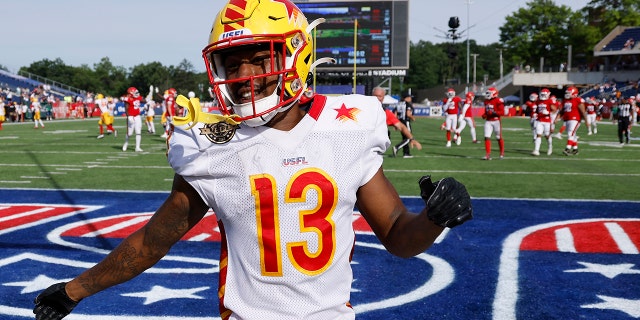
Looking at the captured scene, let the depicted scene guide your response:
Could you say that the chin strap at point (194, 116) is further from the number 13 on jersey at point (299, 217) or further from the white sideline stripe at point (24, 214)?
the white sideline stripe at point (24, 214)

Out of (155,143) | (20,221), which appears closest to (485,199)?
(20,221)

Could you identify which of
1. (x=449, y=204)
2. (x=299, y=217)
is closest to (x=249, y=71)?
(x=299, y=217)

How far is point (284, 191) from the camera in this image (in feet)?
7.41

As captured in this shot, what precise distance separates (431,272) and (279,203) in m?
3.86

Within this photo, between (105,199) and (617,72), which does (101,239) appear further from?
(617,72)

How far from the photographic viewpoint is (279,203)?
7.43ft

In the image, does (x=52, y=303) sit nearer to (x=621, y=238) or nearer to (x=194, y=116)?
(x=194, y=116)

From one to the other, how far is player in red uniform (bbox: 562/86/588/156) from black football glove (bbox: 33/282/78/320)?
54.9 feet

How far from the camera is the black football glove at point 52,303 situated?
8.14 ft

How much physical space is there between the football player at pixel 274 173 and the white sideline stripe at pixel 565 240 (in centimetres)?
483

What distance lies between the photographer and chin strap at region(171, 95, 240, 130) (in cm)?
212

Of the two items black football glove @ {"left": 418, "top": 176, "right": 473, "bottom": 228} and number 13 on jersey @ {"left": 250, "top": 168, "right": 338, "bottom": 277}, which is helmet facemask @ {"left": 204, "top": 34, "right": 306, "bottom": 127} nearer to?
number 13 on jersey @ {"left": 250, "top": 168, "right": 338, "bottom": 277}

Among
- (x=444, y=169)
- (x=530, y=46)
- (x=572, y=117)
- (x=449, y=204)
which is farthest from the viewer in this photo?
(x=530, y=46)

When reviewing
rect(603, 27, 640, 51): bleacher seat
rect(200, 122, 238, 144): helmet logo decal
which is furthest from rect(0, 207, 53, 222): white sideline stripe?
rect(603, 27, 640, 51): bleacher seat
